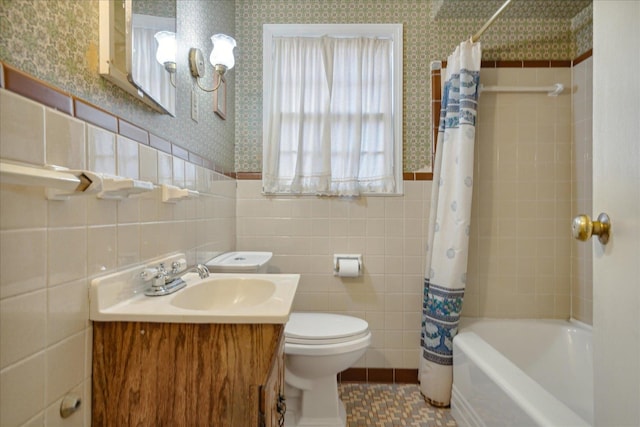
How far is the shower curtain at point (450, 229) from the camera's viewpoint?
182 cm

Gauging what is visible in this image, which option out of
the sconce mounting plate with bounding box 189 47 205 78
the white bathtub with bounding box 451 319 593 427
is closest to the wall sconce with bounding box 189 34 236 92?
the sconce mounting plate with bounding box 189 47 205 78

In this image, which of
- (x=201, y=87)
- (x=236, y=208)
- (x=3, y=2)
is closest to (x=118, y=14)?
(x=3, y=2)

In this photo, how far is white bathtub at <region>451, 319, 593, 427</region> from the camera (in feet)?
3.90

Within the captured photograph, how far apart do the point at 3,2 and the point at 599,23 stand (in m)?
1.20

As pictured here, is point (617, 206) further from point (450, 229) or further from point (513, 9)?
point (513, 9)

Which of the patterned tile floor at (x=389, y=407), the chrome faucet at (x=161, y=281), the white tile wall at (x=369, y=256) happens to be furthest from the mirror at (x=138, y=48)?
the patterned tile floor at (x=389, y=407)

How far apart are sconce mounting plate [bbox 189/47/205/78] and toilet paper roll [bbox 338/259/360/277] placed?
4.30 ft

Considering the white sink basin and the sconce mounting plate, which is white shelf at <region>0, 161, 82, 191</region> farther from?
the sconce mounting plate

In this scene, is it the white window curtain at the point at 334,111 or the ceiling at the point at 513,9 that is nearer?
the ceiling at the point at 513,9

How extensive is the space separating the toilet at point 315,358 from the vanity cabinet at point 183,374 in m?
0.74

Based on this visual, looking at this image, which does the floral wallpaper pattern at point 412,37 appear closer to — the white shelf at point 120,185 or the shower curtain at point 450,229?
the shower curtain at point 450,229

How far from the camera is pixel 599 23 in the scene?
718mm

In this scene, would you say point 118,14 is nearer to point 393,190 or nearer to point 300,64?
point 300,64

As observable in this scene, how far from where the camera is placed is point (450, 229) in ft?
6.05
